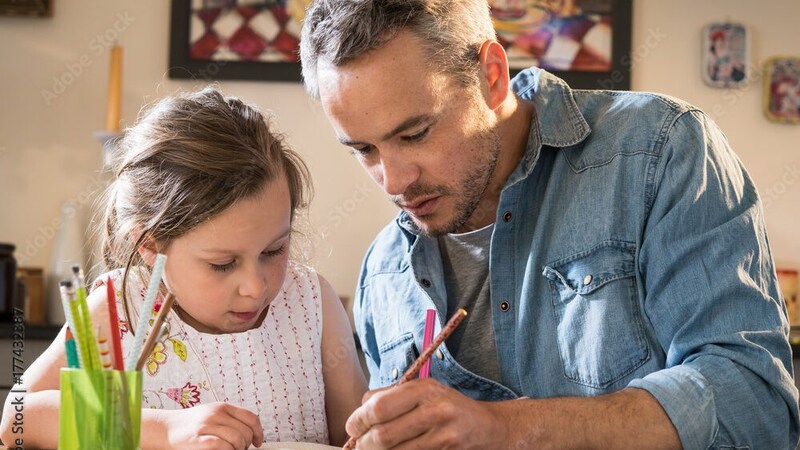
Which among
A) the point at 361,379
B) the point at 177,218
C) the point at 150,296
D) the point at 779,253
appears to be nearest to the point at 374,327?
the point at 361,379

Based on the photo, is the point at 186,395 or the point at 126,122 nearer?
the point at 186,395

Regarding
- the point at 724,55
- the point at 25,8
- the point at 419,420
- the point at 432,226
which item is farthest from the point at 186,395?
the point at 724,55

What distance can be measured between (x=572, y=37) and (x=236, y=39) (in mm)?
1032

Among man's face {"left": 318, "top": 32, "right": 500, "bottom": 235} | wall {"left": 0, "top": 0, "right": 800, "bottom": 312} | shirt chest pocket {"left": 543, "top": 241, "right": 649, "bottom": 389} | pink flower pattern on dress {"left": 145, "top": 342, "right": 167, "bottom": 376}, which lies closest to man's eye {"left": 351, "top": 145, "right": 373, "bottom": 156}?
man's face {"left": 318, "top": 32, "right": 500, "bottom": 235}

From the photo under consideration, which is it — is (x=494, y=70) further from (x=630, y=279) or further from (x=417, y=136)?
(x=630, y=279)

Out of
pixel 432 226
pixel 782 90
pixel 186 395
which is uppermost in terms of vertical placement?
pixel 782 90

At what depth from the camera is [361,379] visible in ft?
5.12

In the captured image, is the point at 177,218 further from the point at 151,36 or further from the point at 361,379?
the point at 151,36

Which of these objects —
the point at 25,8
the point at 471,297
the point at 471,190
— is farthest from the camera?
the point at 25,8

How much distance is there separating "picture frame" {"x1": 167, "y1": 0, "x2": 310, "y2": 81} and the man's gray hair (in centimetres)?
155

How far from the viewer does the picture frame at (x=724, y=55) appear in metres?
2.99

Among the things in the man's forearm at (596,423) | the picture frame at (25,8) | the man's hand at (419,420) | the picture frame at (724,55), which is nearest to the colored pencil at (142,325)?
the man's hand at (419,420)

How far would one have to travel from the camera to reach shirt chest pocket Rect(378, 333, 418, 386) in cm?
154

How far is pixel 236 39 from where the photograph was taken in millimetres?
2977
